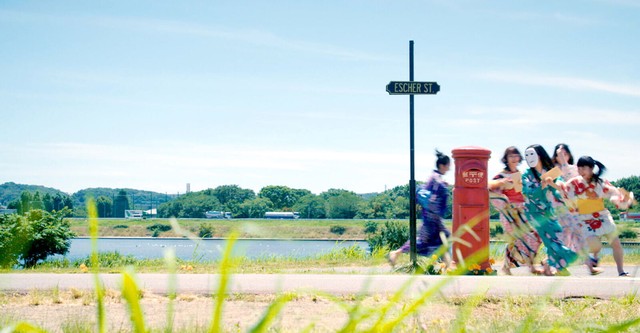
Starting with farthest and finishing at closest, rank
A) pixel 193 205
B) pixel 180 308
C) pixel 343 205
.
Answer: pixel 343 205
pixel 193 205
pixel 180 308

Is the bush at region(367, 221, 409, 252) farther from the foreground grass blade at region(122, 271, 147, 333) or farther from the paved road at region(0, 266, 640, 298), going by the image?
the foreground grass blade at region(122, 271, 147, 333)

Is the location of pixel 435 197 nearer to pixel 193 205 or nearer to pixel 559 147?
pixel 559 147

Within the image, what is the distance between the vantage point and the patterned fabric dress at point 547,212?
916cm

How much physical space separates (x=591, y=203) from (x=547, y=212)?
2.12ft

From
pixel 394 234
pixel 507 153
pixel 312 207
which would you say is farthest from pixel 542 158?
pixel 312 207

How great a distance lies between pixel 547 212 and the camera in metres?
9.15

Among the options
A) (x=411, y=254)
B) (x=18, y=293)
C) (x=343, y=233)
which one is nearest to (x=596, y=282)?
(x=411, y=254)

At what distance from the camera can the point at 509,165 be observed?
31.0 feet

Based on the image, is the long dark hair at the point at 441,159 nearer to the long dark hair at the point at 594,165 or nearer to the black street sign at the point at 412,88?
the black street sign at the point at 412,88

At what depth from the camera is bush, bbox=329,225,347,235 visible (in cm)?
8012

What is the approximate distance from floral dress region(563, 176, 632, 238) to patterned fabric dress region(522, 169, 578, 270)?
0.92ft

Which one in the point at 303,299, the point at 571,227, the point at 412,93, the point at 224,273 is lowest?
the point at 303,299

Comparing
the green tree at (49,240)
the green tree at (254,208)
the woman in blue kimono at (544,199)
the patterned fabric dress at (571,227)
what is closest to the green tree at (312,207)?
the green tree at (254,208)

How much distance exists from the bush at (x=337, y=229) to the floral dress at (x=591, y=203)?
70.5 m
